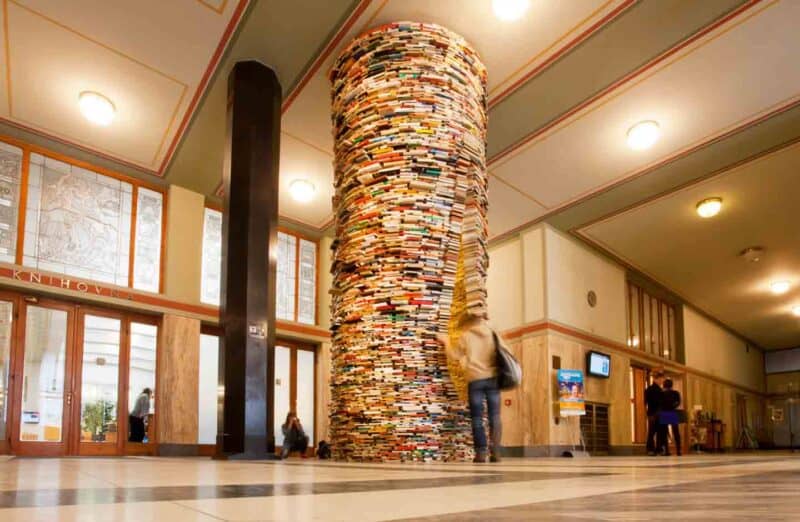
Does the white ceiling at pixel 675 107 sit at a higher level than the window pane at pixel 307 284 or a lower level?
higher

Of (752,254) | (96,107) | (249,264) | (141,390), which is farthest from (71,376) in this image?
(752,254)

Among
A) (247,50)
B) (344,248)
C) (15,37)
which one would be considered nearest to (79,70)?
(15,37)

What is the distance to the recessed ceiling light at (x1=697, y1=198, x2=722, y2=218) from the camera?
12547 mm

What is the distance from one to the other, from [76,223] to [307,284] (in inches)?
186

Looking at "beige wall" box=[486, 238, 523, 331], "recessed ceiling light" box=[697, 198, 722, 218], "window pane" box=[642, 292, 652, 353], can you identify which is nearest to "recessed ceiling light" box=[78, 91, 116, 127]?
"beige wall" box=[486, 238, 523, 331]

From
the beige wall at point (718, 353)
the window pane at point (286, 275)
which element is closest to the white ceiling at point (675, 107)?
the window pane at point (286, 275)

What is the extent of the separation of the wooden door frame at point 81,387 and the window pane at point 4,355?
948mm

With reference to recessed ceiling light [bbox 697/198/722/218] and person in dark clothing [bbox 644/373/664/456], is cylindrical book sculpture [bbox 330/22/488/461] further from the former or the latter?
recessed ceiling light [bbox 697/198/722/218]

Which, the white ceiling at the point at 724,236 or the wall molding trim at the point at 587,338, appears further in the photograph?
the wall molding trim at the point at 587,338

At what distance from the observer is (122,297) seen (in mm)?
10648

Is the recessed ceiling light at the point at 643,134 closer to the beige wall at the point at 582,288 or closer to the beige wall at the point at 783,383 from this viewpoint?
the beige wall at the point at 582,288

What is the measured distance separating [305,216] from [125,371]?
176 inches

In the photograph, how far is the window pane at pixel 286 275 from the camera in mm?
13156

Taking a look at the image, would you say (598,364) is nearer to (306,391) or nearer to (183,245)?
(306,391)
